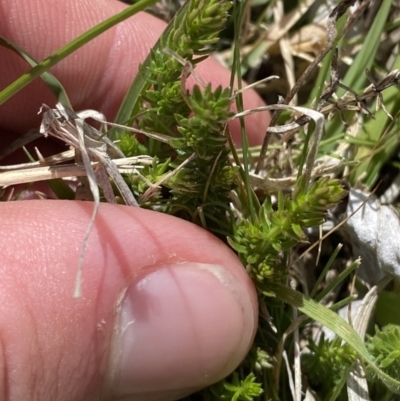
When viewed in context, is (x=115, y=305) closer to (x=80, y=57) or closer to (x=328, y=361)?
(x=328, y=361)

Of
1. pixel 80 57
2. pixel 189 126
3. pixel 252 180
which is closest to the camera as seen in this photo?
pixel 189 126

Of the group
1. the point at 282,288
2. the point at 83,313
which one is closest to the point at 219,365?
the point at 282,288

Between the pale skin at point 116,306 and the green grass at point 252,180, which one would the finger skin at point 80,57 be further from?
the pale skin at point 116,306

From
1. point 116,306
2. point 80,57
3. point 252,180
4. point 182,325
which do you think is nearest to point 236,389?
point 182,325

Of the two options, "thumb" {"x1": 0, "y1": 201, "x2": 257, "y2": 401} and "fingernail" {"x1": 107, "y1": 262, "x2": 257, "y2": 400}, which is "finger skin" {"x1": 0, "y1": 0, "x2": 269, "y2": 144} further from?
"fingernail" {"x1": 107, "y1": 262, "x2": 257, "y2": 400}

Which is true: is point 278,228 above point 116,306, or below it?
above

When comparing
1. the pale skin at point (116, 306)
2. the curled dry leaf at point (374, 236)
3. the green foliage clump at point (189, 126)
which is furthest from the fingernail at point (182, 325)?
the curled dry leaf at point (374, 236)

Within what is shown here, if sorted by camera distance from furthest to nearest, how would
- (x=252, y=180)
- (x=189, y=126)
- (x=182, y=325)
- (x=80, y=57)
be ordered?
(x=80, y=57) → (x=252, y=180) → (x=182, y=325) → (x=189, y=126)
